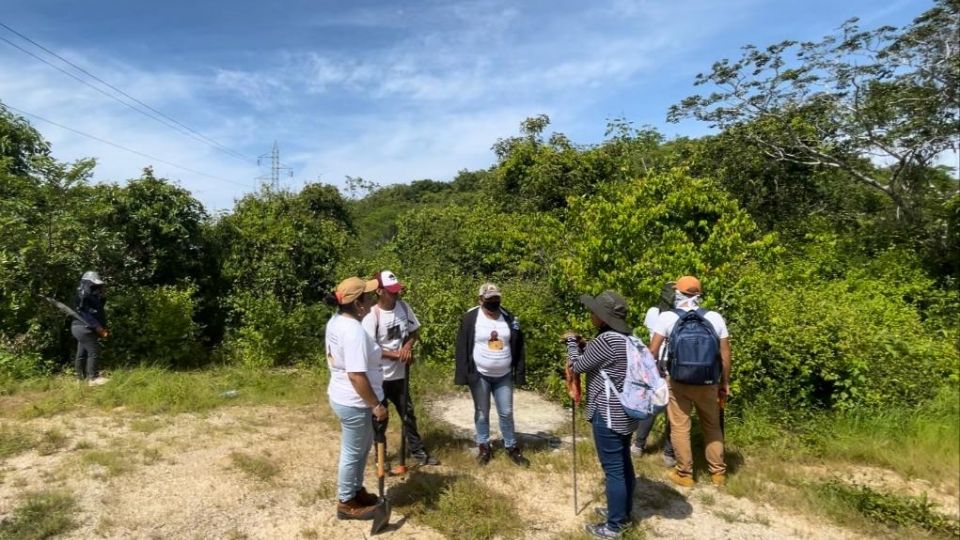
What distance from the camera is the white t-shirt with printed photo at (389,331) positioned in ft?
14.5

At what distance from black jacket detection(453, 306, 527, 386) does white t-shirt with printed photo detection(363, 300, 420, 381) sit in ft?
1.58

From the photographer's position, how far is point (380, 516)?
369 cm

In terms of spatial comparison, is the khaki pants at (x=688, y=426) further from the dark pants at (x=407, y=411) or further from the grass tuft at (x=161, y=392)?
the grass tuft at (x=161, y=392)

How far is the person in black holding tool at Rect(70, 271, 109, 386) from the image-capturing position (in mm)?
7430

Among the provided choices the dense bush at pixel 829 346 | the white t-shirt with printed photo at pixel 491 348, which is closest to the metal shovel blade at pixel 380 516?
the white t-shirt with printed photo at pixel 491 348

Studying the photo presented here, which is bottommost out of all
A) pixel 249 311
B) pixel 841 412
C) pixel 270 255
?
pixel 841 412

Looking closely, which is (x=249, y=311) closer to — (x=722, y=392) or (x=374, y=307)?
(x=374, y=307)

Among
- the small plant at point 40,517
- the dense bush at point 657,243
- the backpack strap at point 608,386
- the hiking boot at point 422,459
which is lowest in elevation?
the small plant at point 40,517

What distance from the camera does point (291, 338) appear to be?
9328 millimetres

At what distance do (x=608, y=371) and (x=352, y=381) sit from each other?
1588 mm

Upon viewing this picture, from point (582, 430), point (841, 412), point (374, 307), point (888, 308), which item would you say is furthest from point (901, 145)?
point (374, 307)

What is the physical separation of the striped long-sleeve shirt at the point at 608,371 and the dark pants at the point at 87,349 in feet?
23.2

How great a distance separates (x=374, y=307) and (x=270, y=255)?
6342mm

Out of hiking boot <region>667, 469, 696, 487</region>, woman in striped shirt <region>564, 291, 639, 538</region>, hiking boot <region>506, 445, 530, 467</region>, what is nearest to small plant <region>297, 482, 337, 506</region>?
hiking boot <region>506, 445, 530, 467</region>
